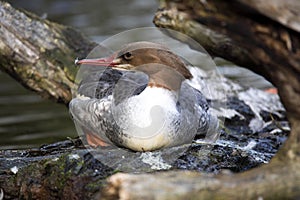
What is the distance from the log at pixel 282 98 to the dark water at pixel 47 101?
4470mm

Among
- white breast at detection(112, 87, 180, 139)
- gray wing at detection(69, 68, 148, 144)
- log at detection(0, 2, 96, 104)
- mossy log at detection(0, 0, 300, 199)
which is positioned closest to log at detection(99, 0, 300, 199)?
mossy log at detection(0, 0, 300, 199)

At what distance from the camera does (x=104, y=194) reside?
3.43 metres

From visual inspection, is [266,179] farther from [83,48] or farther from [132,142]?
[83,48]

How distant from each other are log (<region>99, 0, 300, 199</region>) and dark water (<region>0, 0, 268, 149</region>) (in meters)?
4.47

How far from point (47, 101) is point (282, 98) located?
21.0ft

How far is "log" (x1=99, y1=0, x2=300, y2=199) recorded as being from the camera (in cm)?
331

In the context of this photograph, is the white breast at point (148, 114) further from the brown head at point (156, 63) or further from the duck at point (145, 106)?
the brown head at point (156, 63)

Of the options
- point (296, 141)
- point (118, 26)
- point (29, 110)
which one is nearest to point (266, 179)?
point (296, 141)

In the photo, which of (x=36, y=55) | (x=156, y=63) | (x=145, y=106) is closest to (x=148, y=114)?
(x=145, y=106)

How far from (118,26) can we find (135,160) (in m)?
8.40

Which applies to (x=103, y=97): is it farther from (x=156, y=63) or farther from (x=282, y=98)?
(x=282, y=98)

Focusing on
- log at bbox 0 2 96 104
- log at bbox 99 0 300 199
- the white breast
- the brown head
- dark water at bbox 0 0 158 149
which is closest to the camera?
log at bbox 99 0 300 199

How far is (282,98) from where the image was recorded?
3.69 meters

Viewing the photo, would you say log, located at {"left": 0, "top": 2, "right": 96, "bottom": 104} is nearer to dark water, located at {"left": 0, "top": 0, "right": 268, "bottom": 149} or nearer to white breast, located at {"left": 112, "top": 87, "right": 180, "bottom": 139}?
dark water, located at {"left": 0, "top": 0, "right": 268, "bottom": 149}
